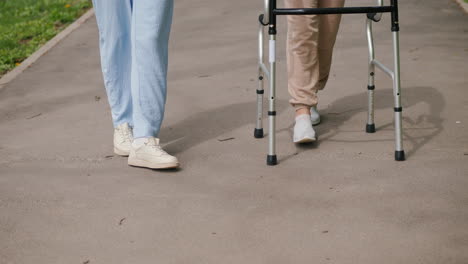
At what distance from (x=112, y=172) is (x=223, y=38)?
16.1 ft

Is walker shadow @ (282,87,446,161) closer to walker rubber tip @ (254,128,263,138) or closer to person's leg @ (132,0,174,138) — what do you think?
walker rubber tip @ (254,128,263,138)

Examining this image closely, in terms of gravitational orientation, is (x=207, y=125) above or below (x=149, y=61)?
below

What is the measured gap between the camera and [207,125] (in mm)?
6504

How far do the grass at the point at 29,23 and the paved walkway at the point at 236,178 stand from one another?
1.32 m

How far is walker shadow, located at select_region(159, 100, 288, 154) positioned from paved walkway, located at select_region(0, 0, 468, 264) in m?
0.02

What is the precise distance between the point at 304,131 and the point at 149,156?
40.2 inches

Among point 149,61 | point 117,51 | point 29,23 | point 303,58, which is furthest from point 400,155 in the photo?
point 29,23

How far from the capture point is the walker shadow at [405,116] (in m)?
5.87

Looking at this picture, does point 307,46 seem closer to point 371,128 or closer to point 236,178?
point 371,128

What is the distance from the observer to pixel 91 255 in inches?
159

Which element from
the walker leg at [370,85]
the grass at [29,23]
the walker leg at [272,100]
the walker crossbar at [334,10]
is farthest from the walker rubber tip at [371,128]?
the grass at [29,23]

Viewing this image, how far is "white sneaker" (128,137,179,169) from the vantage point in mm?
5355

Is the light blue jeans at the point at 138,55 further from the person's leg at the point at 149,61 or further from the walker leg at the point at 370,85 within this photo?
the walker leg at the point at 370,85

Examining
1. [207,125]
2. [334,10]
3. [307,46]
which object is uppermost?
[334,10]
